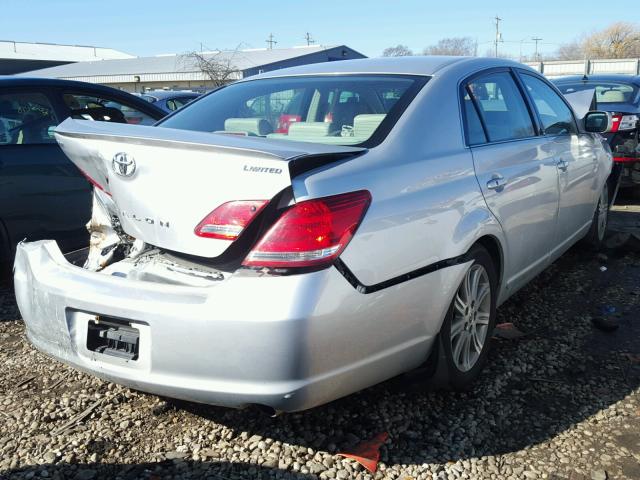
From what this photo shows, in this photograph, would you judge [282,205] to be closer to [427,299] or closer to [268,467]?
[427,299]

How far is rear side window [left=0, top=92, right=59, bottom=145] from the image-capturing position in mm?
4441

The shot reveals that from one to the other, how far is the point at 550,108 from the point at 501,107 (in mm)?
854

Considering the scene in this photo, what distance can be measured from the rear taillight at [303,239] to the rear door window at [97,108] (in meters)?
3.06

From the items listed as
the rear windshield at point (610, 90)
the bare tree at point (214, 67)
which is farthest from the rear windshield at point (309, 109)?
the bare tree at point (214, 67)

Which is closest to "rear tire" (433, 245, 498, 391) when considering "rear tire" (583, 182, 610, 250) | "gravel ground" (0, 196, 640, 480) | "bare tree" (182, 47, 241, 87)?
"gravel ground" (0, 196, 640, 480)

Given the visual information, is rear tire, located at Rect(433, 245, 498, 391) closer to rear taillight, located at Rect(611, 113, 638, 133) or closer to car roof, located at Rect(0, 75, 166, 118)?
car roof, located at Rect(0, 75, 166, 118)

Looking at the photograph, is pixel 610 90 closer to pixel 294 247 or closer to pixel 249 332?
pixel 294 247

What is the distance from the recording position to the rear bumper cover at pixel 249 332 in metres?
2.14

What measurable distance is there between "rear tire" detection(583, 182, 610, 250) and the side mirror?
68 centimetres

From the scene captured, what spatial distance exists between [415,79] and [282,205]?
1236 mm

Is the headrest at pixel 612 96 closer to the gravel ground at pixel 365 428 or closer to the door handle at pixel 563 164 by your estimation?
the door handle at pixel 563 164

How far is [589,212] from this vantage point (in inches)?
193

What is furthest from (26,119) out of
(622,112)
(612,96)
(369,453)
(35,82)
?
(612,96)

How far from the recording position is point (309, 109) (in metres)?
3.13
